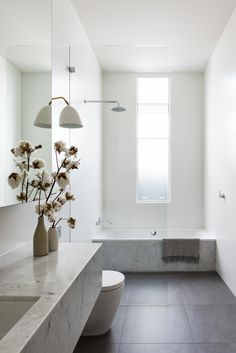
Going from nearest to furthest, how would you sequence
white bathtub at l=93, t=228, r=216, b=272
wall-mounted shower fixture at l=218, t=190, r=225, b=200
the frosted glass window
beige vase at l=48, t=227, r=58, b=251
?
beige vase at l=48, t=227, r=58, b=251, wall-mounted shower fixture at l=218, t=190, r=225, b=200, white bathtub at l=93, t=228, r=216, b=272, the frosted glass window

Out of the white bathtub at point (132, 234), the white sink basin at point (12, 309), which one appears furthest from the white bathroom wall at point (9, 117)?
the white bathtub at point (132, 234)

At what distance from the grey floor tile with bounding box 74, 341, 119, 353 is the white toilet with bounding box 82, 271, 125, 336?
117 mm

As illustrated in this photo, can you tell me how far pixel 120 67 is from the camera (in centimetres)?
430

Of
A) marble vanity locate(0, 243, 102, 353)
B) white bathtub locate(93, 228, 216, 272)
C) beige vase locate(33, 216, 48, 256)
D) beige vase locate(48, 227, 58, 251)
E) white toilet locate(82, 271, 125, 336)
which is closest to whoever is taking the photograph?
marble vanity locate(0, 243, 102, 353)

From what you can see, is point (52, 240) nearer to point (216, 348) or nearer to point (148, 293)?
point (216, 348)

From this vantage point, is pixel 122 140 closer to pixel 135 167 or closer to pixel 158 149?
pixel 135 167

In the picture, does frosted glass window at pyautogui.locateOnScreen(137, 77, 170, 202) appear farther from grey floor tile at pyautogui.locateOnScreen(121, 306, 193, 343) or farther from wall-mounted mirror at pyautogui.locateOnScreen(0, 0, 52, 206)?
wall-mounted mirror at pyautogui.locateOnScreen(0, 0, 52, 206)

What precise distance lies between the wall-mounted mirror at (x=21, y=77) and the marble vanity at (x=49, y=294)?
0.37m

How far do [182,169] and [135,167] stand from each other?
1.13 m

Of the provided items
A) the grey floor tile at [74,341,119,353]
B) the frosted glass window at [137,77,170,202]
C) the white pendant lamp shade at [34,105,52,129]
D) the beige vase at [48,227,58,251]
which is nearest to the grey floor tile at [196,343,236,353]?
the grey floor tile at [74,341,119,353]

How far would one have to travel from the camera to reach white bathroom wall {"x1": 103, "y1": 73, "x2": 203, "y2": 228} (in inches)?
160

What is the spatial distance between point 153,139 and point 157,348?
2.89 meters

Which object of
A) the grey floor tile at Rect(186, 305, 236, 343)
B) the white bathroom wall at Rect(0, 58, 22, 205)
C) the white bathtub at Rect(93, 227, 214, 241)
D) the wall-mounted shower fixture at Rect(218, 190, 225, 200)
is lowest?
the grey floor tile at Rect(186, 305, 236, 343)

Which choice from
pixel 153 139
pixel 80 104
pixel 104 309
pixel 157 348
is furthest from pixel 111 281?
pixel 153 139
